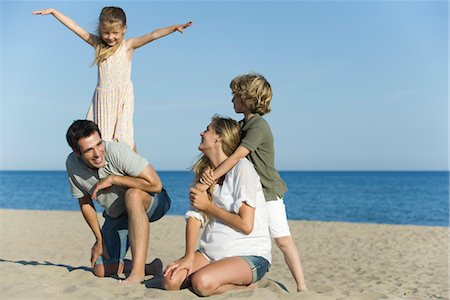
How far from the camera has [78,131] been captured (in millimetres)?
4859

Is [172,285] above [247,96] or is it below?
below

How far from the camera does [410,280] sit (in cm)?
854

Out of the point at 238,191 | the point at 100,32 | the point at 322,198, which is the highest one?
the point at 100,32

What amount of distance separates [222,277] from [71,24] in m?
3.01

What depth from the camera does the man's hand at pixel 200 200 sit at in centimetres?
457

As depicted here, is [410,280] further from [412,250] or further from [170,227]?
[170,227]

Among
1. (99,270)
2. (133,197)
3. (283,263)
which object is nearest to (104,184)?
(133,197)

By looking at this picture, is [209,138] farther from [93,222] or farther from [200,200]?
[93,222]

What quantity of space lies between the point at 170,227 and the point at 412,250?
6.51m

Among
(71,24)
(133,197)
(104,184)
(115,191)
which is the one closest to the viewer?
(104,184)

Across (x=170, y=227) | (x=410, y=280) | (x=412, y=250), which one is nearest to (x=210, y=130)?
(x=410, y=280)

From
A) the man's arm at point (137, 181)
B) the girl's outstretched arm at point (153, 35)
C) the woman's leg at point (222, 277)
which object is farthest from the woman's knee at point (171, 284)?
the girl's outstretched arm at point (153, 35)

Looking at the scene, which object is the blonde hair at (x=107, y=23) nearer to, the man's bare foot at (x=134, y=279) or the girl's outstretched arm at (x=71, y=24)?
the girl's outstretched arm at (x=71, y=24)

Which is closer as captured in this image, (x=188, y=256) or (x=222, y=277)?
(x=222, y=277)
